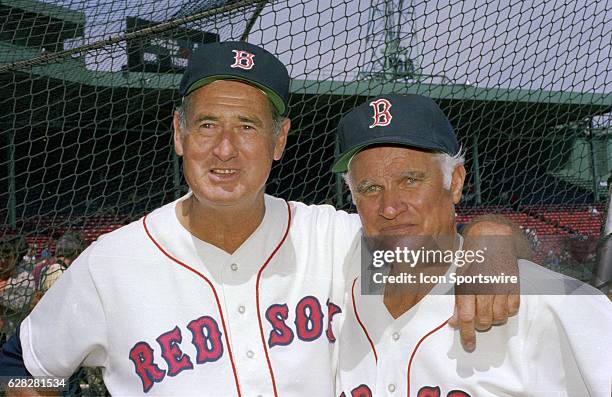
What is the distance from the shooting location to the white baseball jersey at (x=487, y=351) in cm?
134

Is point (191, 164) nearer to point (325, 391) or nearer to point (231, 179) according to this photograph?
point (231, 179)

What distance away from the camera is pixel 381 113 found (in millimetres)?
1649

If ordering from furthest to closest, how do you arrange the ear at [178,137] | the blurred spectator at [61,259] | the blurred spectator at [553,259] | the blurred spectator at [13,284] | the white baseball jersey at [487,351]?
the blurred spectator at [61,259] → the blurred spectator at [13,284] → the blurred spectator at [553,259] → the ear at [178,137] → the white baseball jersey at [487,351]

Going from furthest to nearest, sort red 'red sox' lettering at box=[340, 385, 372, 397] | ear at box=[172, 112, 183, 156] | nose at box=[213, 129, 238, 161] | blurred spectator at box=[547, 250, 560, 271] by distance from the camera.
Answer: blurred spectator at box=[547, 250, 560, 271] → ear at box=[172, 112, 183, 156] → nose at box=[213, 129, 238, 161] → red 'red sox' lettering at box=[340, 385, 372, 397]

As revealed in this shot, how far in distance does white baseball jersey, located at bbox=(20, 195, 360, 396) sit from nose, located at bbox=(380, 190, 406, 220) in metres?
0.27

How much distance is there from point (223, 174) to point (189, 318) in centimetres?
39

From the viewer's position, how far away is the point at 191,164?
169 centimetres

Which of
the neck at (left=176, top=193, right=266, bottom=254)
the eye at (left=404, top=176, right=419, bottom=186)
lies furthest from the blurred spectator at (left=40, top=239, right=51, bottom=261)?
the eye at (left=404, top=176, right=419, bottom=186)

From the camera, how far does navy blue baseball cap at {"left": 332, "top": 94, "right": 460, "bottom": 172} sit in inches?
63.1

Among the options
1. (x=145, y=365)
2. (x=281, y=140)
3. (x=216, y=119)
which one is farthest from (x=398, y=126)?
(x=145, y=365)

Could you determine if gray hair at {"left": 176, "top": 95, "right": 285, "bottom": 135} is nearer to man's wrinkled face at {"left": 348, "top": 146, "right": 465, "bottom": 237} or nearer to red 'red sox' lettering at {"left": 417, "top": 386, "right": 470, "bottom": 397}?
man's wrinkled face at {"left": 348, "top": 146, "right": 465, "bottom": 237}

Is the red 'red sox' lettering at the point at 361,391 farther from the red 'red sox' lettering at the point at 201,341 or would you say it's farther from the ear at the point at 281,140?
the ear at the point at 281,140

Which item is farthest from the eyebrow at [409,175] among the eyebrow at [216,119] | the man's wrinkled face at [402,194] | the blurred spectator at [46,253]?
the blurred spectator at [46,253]

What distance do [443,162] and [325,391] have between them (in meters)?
0.67
